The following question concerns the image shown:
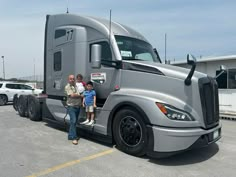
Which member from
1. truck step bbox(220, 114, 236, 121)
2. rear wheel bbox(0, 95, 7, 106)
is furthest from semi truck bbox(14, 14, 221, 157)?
rear wheel bbox(0, 95, 7, 106)

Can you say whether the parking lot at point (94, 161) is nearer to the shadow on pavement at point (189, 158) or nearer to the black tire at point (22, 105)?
the shadow on pavement at point (189, 158)

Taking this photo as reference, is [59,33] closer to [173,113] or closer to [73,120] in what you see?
[73,120]

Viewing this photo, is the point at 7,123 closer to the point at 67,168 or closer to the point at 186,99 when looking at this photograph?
the point at 67,168

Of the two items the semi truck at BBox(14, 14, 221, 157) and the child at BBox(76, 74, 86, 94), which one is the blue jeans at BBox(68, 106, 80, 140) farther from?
the child at BBox(76, 74, 86, 94)

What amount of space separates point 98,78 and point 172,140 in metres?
2.62

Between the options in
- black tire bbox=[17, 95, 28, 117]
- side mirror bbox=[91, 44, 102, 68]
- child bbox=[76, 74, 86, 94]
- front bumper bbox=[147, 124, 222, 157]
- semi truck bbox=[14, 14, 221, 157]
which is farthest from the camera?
black tire bbox=[17, 95, 28, 117]

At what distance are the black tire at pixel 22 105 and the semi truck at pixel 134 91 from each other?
357cm

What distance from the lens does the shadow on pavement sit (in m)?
5.79

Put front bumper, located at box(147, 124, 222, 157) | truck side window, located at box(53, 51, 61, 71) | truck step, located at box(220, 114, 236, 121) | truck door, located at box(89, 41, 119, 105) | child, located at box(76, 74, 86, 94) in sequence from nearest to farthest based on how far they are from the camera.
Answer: front bumper, located at box(147, 124, 222, 157) → truck door, located at box(89, 41, 119, 105) → child, located at box(76, 74, 86, 94) → truck side window, located at box(53, 51, 61, 71) → truck step, located at box(220, 114, 236, 121)

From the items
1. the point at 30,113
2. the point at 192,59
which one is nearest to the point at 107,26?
the point at 192,59

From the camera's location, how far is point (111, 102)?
6684 millimetres

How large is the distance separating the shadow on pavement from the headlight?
0.91 meters

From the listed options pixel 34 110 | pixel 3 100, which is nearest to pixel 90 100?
pixel 34 110

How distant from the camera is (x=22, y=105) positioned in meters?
12.3
